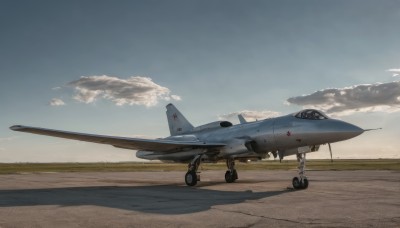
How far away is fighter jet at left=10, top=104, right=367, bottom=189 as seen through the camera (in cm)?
1581

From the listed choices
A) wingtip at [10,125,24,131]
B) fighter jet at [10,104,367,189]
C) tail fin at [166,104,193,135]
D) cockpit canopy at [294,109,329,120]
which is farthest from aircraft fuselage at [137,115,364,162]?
wingtip at [10,125,24,131]

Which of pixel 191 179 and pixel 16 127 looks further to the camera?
pixel 191 179

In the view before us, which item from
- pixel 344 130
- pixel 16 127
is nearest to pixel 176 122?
pixel 16 127

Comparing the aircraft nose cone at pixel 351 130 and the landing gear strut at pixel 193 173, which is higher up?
the aircraft nose cone at pixel 351 130

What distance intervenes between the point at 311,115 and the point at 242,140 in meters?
3.55

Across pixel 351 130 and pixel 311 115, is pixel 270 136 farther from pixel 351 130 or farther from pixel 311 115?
pixel 351 130

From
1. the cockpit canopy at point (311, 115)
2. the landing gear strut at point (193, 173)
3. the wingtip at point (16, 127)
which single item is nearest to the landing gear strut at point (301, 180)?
the cockpit canopy at point (311, 115)

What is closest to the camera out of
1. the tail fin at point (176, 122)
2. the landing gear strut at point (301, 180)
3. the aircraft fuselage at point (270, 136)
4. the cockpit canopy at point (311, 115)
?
the aircraft fuselage at point (270, 136)

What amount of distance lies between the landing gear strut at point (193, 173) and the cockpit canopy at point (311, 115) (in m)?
5.94

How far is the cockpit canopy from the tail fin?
9.30 meters

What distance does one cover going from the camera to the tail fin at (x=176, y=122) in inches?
992

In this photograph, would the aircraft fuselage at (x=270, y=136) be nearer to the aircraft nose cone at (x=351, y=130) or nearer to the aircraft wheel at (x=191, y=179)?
the aircraft nose cone at (x=351, y=130)

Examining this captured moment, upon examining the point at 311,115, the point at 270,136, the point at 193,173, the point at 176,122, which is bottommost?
the point at 193,173

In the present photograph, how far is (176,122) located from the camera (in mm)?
26062
